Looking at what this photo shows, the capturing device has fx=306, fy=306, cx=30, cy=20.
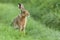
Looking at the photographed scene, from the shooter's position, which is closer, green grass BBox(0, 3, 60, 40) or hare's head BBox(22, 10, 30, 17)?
green grass BBox(0, 3, 60, 40)

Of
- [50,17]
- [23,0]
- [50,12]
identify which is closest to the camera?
[50,17]

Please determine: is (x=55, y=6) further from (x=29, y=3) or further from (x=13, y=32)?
(x=13, y=32)

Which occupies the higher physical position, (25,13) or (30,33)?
(25,13)

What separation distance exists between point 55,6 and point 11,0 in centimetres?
453

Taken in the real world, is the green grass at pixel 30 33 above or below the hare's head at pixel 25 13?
below

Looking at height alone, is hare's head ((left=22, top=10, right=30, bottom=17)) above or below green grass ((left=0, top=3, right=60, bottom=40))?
above

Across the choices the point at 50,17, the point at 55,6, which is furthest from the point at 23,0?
the point at 50,17

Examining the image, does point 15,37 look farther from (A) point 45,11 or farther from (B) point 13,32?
(A) point 45,11

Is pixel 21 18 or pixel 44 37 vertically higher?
pixel 21 18

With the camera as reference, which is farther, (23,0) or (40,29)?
(23,0)

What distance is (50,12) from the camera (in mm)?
14641

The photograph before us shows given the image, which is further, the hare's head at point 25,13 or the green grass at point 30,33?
the hare's head at point 25,13

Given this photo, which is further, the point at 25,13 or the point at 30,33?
the point at 30,33

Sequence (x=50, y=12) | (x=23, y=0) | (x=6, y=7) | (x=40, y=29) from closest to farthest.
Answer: (x=40, y=29)
(x=50, y=12)
(x=6, y=7)
(x=23, y=0)
